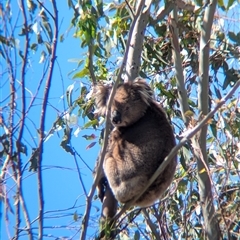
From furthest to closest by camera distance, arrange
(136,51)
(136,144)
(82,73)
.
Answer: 1. (82,73)
2. (136,144)
3. (136,51)

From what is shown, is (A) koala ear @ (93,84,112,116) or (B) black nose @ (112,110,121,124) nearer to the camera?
(B) black nose @ (112,110,121,124)

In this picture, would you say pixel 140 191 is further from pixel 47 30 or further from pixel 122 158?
pixel 47 30

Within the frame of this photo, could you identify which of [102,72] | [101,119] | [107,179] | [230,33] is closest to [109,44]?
[102,72]

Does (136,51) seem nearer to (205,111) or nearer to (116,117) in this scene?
(116,117)

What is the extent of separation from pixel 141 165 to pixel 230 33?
1047mm

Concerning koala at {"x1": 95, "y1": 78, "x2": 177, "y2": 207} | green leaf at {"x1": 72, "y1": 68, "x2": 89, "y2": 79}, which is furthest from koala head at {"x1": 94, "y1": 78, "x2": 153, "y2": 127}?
green leaf at {"x1": 72, "y1": 68, "x2": 89, "y2": 79}

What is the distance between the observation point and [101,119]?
4.07m

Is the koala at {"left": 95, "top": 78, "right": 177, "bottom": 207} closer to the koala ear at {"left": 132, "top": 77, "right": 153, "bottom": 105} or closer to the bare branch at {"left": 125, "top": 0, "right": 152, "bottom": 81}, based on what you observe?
the koala ear at {"left": 132, "top": 77, "right": 153, "bottom": 105}

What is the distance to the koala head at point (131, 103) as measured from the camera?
3.60 m

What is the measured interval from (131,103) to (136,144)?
10.7 inches

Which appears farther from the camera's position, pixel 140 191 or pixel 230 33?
pixel 230 33

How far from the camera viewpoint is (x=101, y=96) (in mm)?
3732

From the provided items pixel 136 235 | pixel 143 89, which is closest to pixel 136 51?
pixel 143 89

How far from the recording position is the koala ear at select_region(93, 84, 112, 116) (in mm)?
3721
